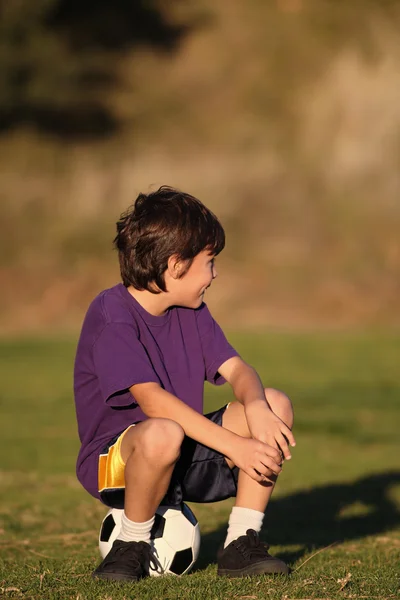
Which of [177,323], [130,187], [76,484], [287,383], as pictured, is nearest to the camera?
[177,323]

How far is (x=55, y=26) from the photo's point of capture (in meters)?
37.6

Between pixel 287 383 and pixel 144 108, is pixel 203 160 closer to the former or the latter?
pixel 144 108

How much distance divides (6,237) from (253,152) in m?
9.71

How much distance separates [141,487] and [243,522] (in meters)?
0.57

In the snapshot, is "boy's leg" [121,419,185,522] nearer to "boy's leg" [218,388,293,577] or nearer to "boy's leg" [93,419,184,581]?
"boy's leg" [93,419,184,581]

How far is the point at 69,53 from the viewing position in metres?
37.0

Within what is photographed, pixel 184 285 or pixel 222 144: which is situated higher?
pixel 222 144

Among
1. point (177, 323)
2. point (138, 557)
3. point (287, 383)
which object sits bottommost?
point (287, 383)

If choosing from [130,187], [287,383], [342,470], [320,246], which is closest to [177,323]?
[342,470]

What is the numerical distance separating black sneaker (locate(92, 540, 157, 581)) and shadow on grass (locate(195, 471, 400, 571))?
612mm

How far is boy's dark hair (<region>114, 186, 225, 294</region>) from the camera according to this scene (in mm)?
4152

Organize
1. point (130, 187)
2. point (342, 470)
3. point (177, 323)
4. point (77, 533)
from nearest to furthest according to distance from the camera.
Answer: point (177, 323) → point (77, 533) → point (342, 470) → point (130, 187)

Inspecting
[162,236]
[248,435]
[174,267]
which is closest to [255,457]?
[248,435]

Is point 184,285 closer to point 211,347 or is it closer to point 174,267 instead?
point 174,267
